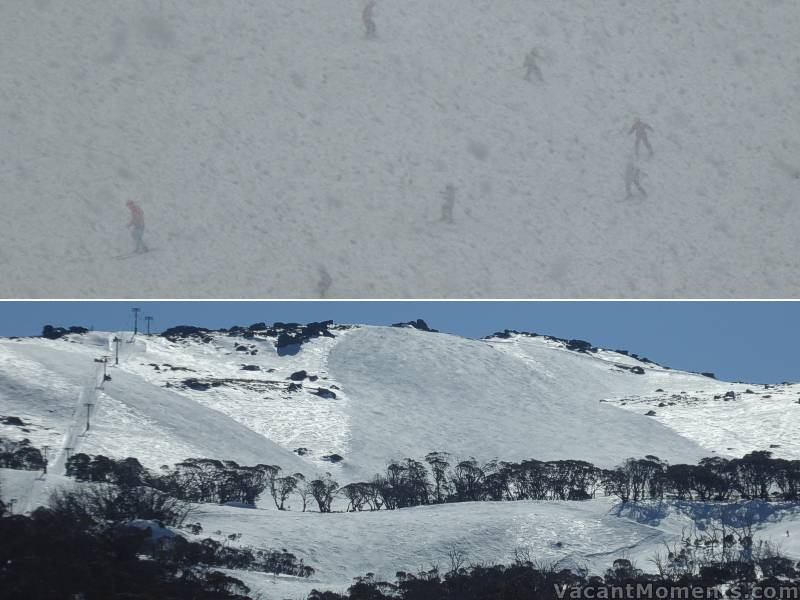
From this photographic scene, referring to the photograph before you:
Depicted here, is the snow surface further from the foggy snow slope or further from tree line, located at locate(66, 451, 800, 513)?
the foggy snow slope

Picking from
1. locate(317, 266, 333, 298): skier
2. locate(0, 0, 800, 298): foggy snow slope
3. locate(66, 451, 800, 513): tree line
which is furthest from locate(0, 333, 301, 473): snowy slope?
locate(317, 266, 333, 298): skier

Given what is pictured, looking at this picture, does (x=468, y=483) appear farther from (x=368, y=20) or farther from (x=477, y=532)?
(x=368, y=20)

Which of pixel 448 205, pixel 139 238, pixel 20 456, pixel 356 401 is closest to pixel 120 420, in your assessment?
pixel 20 456

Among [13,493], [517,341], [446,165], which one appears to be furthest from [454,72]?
[517,341]

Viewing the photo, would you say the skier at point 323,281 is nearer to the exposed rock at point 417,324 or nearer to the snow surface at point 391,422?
the snow surface at point 391,422

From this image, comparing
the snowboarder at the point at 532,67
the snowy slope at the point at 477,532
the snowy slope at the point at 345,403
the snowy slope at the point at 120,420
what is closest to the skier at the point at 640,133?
the snowboarder at the point at 532,67
